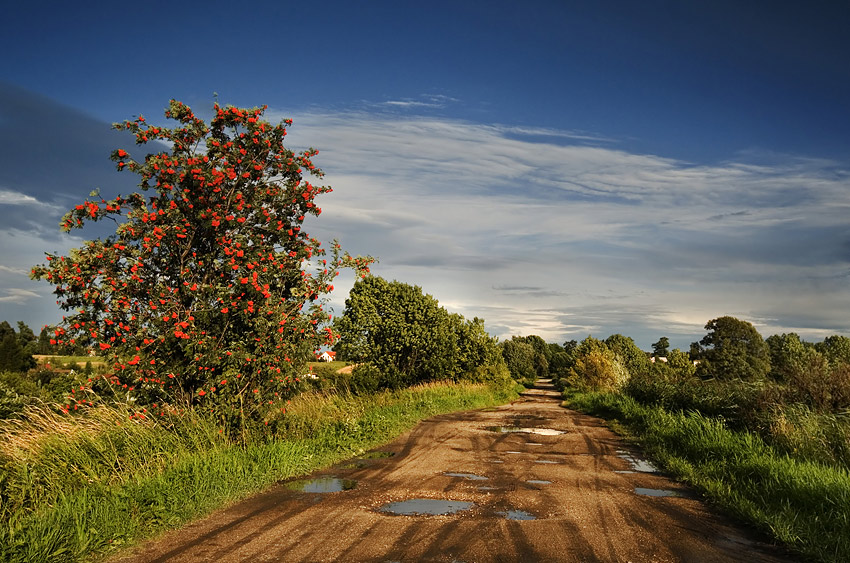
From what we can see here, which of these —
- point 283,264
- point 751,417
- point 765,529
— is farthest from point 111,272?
point 751,417

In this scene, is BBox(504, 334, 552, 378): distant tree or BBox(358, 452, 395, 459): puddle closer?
BBox(358, 452, 395, 459): puddle

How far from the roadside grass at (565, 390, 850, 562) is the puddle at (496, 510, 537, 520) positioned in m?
2.68

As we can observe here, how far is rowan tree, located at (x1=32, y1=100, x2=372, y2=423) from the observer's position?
9000 millimetres

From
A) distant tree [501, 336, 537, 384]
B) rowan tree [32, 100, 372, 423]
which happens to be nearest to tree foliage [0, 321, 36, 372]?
rowan tree [32, 100, 372, 423]

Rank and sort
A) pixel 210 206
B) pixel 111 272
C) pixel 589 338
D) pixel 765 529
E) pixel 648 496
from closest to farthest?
pixel 765 529 < pixel 648 496 < pixel 111 272 < pixel 210 206 < pixel 589 338

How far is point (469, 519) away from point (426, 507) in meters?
0.76

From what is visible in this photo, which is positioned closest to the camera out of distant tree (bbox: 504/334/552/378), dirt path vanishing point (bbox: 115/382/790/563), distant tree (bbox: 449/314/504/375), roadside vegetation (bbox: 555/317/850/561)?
dirt path vanishing point (bbox: 115/382/790/563)

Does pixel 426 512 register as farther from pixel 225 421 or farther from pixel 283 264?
pixel 283 264

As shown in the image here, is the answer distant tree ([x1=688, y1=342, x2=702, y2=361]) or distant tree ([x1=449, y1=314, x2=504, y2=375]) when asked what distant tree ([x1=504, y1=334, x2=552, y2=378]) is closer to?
distant tree ([x1=688, y1=342, x2=702, y2=361])

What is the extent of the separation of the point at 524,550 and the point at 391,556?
4.29ft

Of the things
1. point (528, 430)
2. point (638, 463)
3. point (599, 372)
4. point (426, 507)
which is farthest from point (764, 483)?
point (599, 372)

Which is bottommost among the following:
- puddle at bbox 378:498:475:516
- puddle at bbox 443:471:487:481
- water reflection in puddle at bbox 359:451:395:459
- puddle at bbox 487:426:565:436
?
puddle at bbox 487:426:565:436

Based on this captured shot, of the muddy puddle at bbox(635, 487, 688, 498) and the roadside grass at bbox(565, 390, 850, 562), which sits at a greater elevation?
the roadside grass at bbox(565, 390, 850, 562)

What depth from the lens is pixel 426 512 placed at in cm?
672
